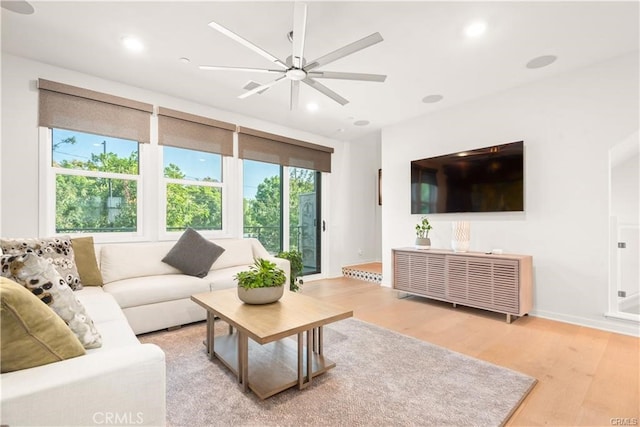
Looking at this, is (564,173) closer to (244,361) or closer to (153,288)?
(244,361)

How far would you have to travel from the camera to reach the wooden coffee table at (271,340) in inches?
68.2

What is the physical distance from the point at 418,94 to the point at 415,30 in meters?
1.32

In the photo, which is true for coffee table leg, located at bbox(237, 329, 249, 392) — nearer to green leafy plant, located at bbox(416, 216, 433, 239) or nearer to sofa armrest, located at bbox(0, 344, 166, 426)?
sofa armrest, located at bbox(0, 344, 166, 426)

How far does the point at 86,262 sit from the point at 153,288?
65cm

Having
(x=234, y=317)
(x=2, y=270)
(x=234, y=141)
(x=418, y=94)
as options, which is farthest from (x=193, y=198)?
(x=418, y=94)

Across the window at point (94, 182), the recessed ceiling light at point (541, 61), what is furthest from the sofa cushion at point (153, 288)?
the recessed ceiling light at point (541, 61)

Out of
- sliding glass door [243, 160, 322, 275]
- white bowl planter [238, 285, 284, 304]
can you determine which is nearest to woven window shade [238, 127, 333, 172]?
sliding glass door [243, 160, 322, 275]

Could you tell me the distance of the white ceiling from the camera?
2.15 metres

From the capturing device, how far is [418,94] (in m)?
3.61

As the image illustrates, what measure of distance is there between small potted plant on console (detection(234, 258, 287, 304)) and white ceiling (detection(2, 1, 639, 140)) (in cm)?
187

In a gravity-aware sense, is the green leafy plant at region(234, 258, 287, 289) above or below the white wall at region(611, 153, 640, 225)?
below

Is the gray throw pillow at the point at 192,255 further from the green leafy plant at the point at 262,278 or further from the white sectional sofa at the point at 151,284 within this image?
the green leafy plant at the point at 262,278

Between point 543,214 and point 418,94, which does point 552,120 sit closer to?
point 543,214

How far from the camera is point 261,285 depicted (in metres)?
2.11
